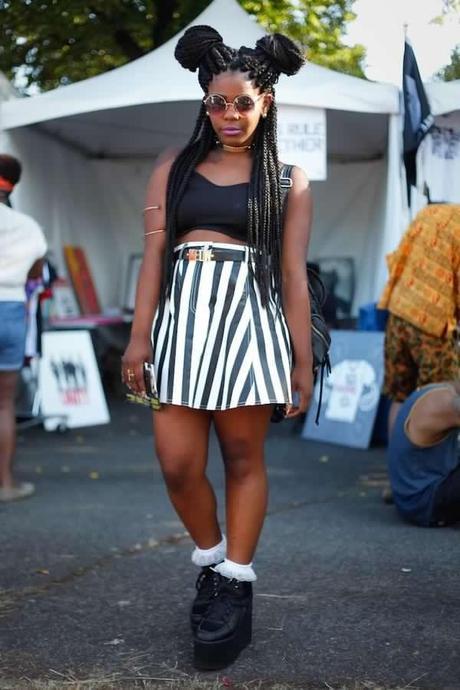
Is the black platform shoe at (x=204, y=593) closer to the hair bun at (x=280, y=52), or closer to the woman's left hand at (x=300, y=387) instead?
the woman's left hand at (x=300, y=387)

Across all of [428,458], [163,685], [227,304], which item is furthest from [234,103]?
[428,458]

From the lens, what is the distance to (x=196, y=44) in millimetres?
2990

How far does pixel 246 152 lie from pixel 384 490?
299 cm

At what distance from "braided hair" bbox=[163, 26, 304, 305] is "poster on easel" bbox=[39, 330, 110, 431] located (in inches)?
208

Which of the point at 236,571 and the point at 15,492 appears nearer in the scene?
the point at 236,571

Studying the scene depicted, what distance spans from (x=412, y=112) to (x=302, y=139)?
912 millimetres

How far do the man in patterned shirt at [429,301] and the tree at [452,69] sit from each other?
1.52 m

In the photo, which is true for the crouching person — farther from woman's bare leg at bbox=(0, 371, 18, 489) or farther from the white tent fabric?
the white tent fabric

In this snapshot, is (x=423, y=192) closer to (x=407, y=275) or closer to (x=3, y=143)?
(x=407, y=275)

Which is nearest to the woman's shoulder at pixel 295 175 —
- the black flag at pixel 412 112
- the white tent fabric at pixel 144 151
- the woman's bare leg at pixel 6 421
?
the woman's bare leg at pixel 6 421

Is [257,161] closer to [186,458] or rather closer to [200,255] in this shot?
[200,255]

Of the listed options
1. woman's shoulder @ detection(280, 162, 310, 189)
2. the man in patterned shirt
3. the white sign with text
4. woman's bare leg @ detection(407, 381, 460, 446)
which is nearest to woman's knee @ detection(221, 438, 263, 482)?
woman's shoulder @ detection(280, 162, 310, 189)

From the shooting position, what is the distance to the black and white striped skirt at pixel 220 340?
2.89 metres

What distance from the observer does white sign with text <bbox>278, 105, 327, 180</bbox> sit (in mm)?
7613
